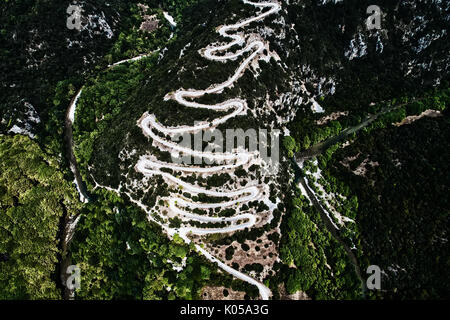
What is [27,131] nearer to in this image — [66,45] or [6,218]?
[6,218]

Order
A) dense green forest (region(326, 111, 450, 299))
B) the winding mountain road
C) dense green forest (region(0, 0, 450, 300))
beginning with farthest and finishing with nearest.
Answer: dense green forest (region(326, 111, 450, 299)) < the winding mountain road < dense green forest (region(0, 0, 450, 300))

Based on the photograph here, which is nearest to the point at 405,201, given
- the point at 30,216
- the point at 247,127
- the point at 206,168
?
the point at 247,127

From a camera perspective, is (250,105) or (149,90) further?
(149,90)

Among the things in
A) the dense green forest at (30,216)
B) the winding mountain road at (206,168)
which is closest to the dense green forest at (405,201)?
the winding mountain road at (206,168)

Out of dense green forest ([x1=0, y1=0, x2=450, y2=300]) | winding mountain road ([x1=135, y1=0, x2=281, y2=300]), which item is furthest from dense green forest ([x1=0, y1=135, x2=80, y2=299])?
winding mountain road ([x1=135, y1=0, x2=281, y2=300])

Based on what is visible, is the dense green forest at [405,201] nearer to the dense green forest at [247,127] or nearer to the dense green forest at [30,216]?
the dense green forest at [247,127]

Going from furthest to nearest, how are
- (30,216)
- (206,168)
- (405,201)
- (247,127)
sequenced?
(405,201)
(247,127)
(30,216)
(206,168)

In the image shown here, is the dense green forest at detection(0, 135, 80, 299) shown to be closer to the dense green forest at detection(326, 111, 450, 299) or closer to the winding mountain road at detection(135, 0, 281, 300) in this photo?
the winding mountain road at detection(135, 0, 281, 300)

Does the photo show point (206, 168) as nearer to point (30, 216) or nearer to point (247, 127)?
point (247, 127)
